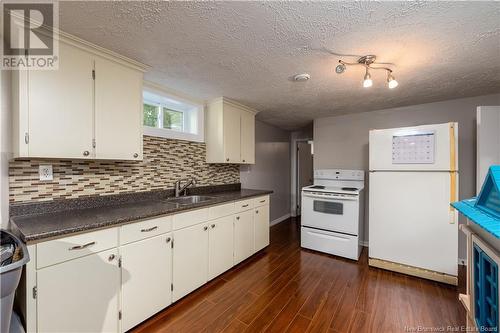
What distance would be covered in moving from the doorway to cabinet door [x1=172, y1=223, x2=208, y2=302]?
3.49 m

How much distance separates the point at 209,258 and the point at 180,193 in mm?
848

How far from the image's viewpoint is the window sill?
228 centimetres

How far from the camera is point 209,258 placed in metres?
2.17

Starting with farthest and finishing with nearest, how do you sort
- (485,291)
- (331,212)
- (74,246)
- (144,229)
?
(331,212) < (144,229) < (74,246) < (485,291)

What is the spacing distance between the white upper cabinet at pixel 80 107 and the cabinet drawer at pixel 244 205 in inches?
49.2

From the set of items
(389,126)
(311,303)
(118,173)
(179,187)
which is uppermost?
(389,126)

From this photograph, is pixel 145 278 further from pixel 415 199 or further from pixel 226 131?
pixel 415 199

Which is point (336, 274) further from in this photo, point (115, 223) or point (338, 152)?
point (115, 223)

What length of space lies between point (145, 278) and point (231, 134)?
6.35ft

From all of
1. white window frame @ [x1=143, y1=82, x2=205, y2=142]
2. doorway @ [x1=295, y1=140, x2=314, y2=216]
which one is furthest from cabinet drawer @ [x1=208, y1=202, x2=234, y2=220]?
doorway @ [x1=295, y1=140, x2=314, y2=216]

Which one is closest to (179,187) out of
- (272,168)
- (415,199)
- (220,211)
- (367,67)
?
(220,211)

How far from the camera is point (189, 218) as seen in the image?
1958 millimetres

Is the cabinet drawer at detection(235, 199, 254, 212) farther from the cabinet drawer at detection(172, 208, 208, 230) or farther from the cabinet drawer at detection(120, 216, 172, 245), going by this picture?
the cabinet drawer at detection(120, 216, 172, 245)

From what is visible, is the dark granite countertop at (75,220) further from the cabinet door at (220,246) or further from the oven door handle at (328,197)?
the oven door handle at (328,197)
